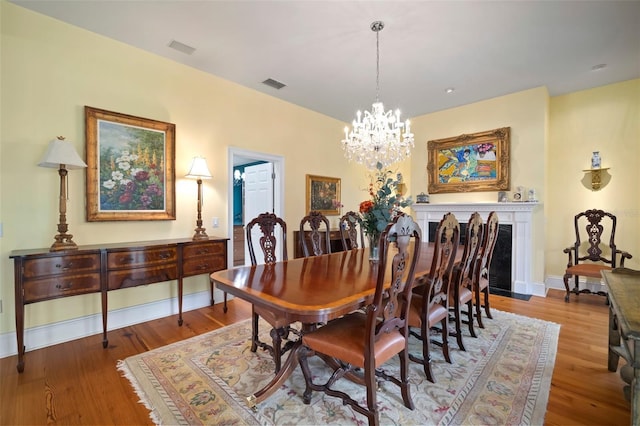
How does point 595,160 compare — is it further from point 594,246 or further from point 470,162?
point 470,162

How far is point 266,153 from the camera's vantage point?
4.25 metres

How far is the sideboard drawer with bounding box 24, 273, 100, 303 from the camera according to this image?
2.17 meters

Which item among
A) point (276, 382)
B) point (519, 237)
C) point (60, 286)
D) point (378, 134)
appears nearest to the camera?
point (276, 382)

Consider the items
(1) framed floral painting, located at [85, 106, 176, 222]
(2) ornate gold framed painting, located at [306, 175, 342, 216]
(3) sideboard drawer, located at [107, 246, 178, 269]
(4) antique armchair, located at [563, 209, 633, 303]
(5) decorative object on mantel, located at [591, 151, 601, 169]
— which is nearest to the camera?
(3) sideboard drawer, located at [107, 246, 178, 269]

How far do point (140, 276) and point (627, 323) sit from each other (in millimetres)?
3336

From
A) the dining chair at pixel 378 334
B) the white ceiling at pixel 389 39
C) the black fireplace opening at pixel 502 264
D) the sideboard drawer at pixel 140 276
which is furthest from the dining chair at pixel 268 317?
the black fireplace opening at pixel 502 264

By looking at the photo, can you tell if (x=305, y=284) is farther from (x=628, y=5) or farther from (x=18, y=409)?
(x=628, y=5)

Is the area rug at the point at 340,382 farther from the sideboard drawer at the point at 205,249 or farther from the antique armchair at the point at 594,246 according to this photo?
the antique armchair at the point at 594,246

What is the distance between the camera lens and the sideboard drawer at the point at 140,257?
2523 mm

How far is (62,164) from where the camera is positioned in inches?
94.3

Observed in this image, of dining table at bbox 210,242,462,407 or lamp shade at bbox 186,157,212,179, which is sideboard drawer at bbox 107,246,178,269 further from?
dining table at bbox 210,242,462,407

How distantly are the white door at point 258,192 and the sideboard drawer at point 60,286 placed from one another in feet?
7.43

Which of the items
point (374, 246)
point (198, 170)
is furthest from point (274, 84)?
point (374, 246)

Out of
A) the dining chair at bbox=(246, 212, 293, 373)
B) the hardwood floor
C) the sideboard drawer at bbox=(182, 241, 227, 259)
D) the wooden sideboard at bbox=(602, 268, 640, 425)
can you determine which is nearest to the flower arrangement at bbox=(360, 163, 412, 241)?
the dining chair at bbox=(246, 212, 293, 373)
